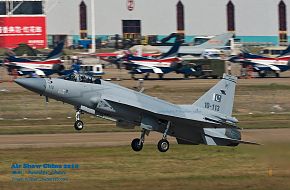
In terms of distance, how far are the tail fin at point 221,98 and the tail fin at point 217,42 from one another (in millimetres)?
80375

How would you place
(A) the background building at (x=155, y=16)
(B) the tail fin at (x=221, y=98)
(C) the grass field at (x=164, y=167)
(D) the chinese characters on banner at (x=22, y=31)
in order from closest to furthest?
(C) the grass field at (x=164, y=167)
(B) the tail fin at (x=221, y=98)
(D) the chinese characters on banner at (x=22, y=31)
(A) the background building at (x=155, y=16)

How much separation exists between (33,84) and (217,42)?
88575mm

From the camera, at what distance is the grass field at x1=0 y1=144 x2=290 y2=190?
26.5 m

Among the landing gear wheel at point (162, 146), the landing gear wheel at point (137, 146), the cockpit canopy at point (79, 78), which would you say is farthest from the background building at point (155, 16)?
the landing gear wheel at point (162, 146)

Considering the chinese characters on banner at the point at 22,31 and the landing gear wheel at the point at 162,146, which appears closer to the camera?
the landing gear wheel at the point at 162,146

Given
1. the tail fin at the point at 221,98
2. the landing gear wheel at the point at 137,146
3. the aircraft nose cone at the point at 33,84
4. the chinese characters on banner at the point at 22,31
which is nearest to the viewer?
the aircraft nose cone at the point at 33,84

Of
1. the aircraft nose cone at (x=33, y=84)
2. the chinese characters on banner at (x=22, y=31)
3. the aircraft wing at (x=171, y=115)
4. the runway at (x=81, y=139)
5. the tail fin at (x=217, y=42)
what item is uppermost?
the chinese characters on banner at (x=22, y=31)

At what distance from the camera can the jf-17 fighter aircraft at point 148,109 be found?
3266 centimetres

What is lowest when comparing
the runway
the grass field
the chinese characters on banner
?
the grass field

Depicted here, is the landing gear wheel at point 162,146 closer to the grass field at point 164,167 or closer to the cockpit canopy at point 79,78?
the grass field at point 164,167

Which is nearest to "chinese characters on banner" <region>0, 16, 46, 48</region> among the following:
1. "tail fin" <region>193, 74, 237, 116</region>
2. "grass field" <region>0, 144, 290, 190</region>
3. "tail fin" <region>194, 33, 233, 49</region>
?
"tail fin" <region>194, 33, 233, 49</region>

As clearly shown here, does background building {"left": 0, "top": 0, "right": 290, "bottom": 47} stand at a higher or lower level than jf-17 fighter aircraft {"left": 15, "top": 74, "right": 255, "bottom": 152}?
higher

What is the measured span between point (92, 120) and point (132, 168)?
810 inches

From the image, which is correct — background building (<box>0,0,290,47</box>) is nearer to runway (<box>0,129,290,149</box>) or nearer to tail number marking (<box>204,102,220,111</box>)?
runway (<box>0,129,290,149</box>)
